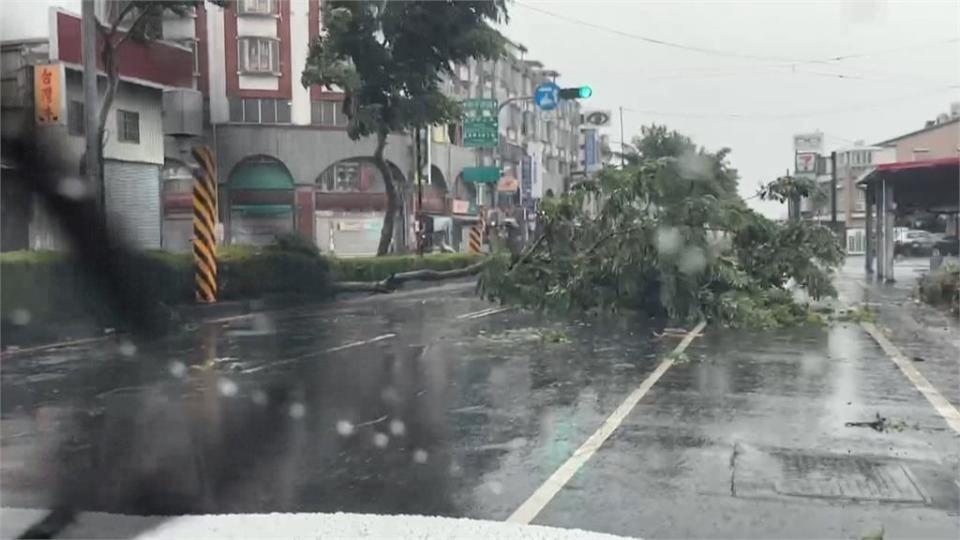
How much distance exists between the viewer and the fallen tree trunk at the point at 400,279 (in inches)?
580

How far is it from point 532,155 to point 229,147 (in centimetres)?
1208

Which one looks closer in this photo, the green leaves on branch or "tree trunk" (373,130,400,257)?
the green leaves on branch

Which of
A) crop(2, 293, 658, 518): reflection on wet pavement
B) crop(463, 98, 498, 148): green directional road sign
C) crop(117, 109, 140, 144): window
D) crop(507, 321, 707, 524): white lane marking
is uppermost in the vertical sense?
crop(463, 98, 498, 148): green directional road sign

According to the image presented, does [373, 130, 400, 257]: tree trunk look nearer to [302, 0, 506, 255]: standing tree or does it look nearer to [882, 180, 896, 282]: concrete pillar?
[302, 0, 506, 255]: standing tree

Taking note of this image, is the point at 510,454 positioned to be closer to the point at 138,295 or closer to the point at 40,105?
the point at 138,295

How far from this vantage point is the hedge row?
584 centimetres

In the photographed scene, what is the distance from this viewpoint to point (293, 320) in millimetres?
14992

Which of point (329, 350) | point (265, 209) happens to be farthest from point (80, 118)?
point (329, 350)

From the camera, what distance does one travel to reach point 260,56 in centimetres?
1045

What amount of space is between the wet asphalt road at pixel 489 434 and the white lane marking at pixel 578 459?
0.07m

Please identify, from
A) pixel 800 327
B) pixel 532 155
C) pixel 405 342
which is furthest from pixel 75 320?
pixel 532 155

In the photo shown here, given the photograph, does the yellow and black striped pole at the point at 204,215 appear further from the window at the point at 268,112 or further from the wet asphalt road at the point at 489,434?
the wet asphalt road at the point at 489,434

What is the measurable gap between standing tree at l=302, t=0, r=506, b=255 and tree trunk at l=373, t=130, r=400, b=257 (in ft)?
1.22

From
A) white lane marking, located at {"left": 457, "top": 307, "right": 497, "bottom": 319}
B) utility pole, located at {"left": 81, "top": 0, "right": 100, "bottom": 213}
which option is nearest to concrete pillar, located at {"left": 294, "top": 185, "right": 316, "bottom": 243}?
utility pole, located at {"left": 81, "top": 0, "right": 100, "bottom": 213}
